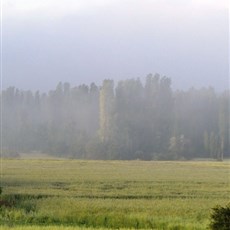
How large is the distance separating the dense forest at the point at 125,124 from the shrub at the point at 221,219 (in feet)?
302

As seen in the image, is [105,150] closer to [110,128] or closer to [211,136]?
[110,128]

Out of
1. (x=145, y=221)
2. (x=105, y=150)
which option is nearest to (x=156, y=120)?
(x=105, y=150)

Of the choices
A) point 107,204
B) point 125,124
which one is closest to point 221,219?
point 107,204

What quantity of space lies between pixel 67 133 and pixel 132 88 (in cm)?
2490

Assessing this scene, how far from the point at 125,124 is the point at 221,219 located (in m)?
107

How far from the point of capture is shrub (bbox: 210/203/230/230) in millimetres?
19031

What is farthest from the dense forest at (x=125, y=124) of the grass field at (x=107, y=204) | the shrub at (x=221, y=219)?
the shrub at (x=221, y=219)

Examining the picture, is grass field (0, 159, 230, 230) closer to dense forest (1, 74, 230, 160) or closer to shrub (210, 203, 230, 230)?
shrub (210, 203, 230, 230)

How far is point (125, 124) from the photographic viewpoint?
126m

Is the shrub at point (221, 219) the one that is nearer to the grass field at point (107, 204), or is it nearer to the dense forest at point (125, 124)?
the grass field at point (107, 204)

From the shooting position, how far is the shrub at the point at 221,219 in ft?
62.4

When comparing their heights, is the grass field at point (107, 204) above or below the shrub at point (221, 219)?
below

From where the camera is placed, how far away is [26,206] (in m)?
30.2

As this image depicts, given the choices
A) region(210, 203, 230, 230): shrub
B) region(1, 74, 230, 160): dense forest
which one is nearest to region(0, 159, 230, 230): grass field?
region(210, 203, 230, 230): shrub
